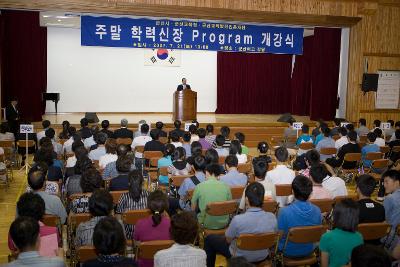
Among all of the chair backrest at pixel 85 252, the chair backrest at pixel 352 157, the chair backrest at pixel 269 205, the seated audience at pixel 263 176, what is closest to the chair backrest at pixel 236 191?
the seated audience at pixel 263 176

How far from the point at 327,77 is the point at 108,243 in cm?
1268

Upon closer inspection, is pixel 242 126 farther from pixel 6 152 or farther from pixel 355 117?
pixel 6 152

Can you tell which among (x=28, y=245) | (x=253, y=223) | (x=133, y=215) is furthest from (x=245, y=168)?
(x=28, y=245)

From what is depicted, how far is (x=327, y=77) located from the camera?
46.5ft

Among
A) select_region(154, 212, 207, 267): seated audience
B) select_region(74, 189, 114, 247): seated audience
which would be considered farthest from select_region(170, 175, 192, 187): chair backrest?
select_region(154, 212, 207, 267): seated audience

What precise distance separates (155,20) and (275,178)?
710cm

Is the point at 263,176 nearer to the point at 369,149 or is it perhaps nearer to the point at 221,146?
the point at 221,146

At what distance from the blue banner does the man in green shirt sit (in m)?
7.46

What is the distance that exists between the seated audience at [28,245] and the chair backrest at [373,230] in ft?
7.46

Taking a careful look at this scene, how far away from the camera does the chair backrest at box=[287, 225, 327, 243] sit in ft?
11.5

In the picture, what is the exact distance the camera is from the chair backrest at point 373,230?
11.4 feet

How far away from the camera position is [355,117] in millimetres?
12547

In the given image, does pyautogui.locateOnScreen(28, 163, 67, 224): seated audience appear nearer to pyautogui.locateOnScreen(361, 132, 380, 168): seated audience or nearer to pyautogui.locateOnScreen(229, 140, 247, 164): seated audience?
pyautogui.locateOnScreen(229, 140, 247, 164): seated audience

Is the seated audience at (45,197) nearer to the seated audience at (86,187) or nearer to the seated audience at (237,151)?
the seated audience at (86,187)
